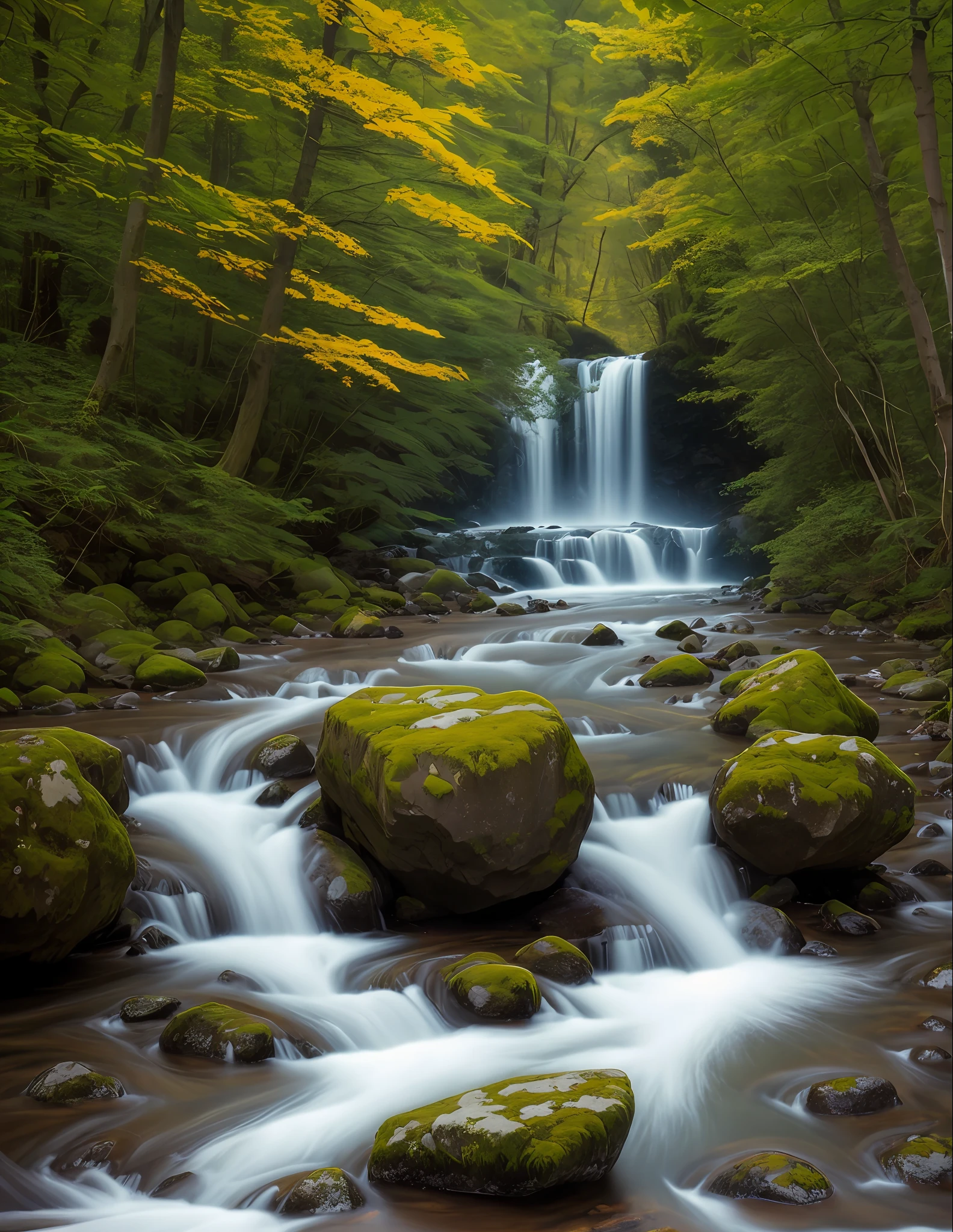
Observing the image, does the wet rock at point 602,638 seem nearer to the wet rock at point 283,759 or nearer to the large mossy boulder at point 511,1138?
the wet rock at point 283,759

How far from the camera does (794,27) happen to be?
564 cm

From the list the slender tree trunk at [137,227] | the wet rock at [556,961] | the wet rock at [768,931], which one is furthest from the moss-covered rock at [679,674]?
the slender tree trunk at [137,227]

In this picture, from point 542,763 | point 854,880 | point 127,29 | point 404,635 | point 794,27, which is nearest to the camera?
point 542,763

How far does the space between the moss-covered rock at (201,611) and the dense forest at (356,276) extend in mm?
701

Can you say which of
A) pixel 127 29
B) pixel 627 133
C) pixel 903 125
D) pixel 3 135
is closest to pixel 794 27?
pixel 903 125

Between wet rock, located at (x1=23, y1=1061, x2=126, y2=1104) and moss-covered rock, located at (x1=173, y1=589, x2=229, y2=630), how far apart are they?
25.0ft

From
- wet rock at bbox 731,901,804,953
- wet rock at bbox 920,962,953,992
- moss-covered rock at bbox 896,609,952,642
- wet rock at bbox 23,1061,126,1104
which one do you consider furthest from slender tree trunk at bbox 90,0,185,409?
moss-covered rock at bbox 896,609,952,642

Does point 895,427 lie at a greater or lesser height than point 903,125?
lesser

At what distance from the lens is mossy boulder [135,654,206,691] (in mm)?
7996

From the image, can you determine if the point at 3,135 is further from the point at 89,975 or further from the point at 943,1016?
the point at 943,1016

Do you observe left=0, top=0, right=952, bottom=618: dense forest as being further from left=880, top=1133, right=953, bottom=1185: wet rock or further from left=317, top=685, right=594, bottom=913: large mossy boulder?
left=880, top=1133, right=953, bottom=1185: wet rock

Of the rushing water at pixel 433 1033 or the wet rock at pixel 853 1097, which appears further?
the wet rock at pixel 853 1097

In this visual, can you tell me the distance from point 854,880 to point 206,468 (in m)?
8.49

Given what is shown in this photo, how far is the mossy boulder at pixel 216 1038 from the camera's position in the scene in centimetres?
331
